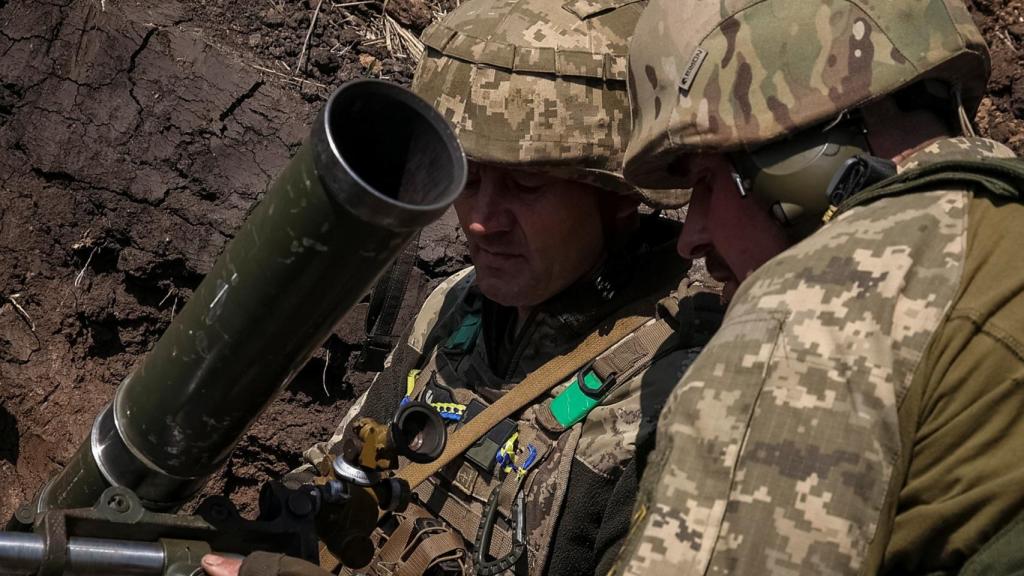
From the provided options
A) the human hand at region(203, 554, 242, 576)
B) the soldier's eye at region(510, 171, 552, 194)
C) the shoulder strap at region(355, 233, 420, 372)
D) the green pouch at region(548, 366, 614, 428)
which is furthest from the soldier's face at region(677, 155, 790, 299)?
the shoulder strap at region(355, 233, 420, 372)

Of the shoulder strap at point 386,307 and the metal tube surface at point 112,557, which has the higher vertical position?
the metal tube surface at point 112,557

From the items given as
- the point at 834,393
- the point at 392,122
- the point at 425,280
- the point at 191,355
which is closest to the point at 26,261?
the point at 425,280

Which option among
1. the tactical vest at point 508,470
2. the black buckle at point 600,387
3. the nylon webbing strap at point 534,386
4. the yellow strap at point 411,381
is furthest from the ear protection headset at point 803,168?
the yellow strap at point 411,381

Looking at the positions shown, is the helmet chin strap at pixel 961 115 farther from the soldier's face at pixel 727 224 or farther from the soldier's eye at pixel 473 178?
the soldier's eye at pixel 473 178

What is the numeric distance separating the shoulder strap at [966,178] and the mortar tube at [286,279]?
28.1 inches

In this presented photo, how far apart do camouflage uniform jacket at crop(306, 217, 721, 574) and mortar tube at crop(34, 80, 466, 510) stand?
830mm

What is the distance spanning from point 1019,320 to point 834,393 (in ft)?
0.94

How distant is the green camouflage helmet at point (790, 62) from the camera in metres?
2.14

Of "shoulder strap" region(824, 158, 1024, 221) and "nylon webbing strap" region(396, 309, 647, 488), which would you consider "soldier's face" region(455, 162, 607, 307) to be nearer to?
"nylon webbing strap" region(396, 309, 647, 488)

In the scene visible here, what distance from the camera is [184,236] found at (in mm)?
4789

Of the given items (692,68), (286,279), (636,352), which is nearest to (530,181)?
(636,352)

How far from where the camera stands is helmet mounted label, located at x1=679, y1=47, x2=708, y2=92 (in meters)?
2.31

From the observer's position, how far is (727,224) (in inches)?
92.0

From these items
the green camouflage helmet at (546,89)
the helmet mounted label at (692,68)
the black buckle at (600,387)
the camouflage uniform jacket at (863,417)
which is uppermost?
the helmet mounted label at (692,68)
